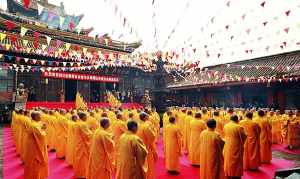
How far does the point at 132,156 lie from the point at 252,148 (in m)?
5.25

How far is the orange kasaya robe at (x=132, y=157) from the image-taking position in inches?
214

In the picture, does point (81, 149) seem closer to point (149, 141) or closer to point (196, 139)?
point (149, 141)

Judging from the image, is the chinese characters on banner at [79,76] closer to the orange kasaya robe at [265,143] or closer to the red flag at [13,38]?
the red flag at [13,38]

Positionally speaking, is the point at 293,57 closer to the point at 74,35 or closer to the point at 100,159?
the point at 74,35

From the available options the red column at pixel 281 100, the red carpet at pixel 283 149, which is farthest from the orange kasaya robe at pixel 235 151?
the red column at pixel 281 100

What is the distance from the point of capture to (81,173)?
7887mm

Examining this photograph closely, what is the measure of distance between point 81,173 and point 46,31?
21.9m

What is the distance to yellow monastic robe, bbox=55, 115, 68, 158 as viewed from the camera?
10461 mm

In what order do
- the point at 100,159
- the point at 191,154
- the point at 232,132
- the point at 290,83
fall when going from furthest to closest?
1. the point at 290,83
2. the point at 191,154
3. the point at 232,132
4. the point at 100,159

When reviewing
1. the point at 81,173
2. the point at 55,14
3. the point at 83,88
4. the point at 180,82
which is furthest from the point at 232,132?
the point at 55,14

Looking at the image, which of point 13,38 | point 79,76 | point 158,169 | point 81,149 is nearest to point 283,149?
point 158,169

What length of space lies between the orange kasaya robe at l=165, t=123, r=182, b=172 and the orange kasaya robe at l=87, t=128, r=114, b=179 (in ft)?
9.04

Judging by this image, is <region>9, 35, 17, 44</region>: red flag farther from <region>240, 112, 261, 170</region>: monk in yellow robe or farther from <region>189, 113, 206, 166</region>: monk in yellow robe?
<region>240, 112, 261, 170</region>: monk in yellow robe

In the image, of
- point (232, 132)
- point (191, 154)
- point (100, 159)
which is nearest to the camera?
point (100, 159)
